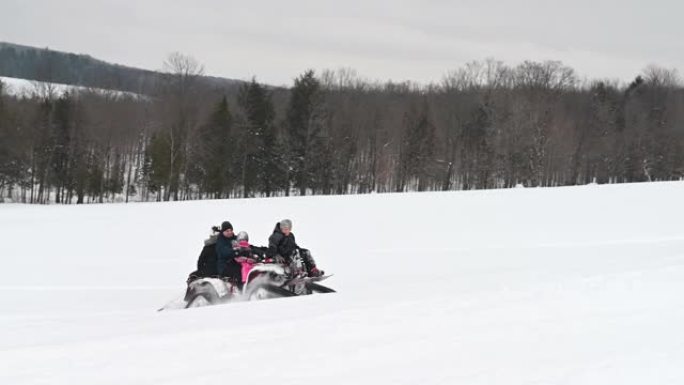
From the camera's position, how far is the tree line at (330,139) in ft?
172

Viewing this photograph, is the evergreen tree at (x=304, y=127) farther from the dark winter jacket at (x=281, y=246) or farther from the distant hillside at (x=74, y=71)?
the dark winter jacket at (x=281, y=246)

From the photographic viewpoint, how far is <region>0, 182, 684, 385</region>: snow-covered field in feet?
20.2

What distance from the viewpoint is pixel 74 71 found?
445 ft

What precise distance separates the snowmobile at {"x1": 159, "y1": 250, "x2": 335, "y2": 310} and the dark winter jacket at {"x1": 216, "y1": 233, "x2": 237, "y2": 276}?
140 mm

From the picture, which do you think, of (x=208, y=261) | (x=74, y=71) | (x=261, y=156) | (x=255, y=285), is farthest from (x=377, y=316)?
(x=74, y=71)

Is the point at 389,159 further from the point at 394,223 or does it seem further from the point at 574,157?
the point at 394,223

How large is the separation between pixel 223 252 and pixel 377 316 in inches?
158

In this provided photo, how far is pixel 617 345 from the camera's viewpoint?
6852mm

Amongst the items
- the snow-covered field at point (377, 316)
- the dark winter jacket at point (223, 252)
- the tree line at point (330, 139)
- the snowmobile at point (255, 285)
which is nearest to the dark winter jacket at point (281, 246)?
the snowmobile at point (255, 285)

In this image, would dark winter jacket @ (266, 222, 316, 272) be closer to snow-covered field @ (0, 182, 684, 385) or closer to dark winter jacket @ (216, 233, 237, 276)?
dark winter jacket @ (216, 233, 237, 276)

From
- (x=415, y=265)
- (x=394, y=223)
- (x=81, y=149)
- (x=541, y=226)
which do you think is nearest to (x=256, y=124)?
(x=81, y=149)

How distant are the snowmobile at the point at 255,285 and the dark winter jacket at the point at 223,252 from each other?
14 centimetres

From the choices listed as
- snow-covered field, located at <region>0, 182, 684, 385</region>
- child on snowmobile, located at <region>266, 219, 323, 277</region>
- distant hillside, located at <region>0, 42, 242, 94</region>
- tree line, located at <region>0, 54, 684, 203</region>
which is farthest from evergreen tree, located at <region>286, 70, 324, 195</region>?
child on snowmobile, located at <region>266, 219, 323, 277</region>

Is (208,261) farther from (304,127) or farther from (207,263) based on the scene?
(304,127)
